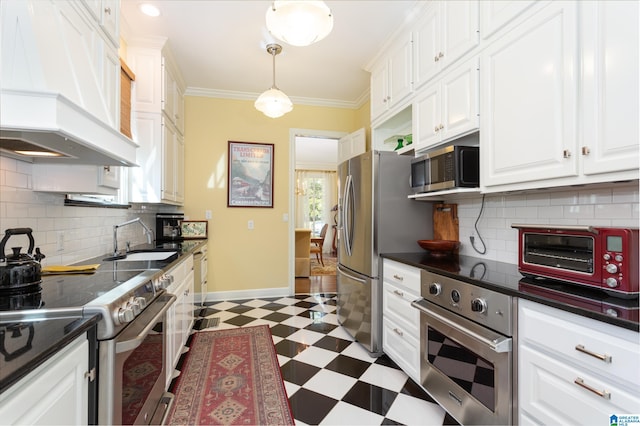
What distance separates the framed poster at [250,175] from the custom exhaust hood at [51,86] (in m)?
2.54

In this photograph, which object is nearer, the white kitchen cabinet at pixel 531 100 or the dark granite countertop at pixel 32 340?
the dark granite countertop at pixel 32 340

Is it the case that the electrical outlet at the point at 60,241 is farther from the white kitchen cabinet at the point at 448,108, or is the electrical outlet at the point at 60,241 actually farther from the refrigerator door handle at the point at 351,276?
the white kitchen cabinet at the point at 448,108

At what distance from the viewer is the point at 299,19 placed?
1724 mm

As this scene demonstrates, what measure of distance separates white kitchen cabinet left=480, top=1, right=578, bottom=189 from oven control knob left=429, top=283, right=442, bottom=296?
0.64m

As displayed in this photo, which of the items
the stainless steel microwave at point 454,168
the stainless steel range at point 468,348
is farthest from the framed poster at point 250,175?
the stainless steel range at point 468,348

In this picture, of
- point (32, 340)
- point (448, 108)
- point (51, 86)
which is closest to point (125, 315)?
point (32, 340)

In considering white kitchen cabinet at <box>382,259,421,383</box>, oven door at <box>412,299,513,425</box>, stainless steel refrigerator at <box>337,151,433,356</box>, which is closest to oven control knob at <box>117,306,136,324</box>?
oven door at <box>412,299,513,425</box>

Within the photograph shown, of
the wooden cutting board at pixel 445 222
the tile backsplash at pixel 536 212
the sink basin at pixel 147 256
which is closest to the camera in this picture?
the tile backsplash at pixel 536 212

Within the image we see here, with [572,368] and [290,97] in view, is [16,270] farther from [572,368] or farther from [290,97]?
[290,97]

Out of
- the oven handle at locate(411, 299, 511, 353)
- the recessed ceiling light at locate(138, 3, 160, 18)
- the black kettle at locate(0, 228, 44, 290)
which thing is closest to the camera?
the black kettle at locate(0, 228, 44, 290)

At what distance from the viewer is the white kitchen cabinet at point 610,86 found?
1085 mm

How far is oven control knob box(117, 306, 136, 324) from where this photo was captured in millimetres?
1057

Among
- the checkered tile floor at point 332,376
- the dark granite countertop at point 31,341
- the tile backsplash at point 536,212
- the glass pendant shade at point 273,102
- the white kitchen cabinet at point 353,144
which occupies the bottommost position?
the checkered tile floor at point 332,376

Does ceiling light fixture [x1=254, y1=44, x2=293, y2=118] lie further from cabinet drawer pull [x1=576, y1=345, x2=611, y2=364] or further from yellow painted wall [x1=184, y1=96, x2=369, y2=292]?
cabinet drawer pull [x1=576, y1=345, x2=611, y2=364]
